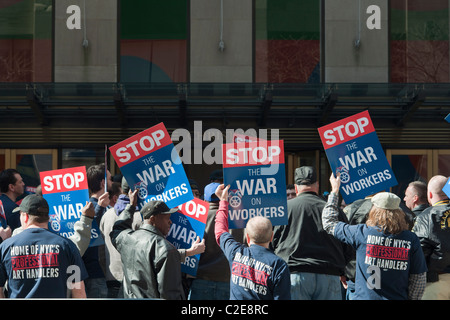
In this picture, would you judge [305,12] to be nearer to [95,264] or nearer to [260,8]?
[260,8]

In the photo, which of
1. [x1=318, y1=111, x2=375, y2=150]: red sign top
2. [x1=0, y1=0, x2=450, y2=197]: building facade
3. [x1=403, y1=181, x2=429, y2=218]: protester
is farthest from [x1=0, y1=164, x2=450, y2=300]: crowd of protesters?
[x1=0, y1=0, x2=450, y2=197]: building facade

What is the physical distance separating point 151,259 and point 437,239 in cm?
298

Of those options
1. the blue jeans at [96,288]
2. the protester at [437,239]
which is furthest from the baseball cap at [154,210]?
the protester at [437,239]

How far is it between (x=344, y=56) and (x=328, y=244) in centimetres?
1198

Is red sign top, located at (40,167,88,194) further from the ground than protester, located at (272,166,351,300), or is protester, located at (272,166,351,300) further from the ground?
red sign top, located at (40,167,88,194)

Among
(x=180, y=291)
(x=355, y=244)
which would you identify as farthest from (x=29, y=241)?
(x=355, y=244)

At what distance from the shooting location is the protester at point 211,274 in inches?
244

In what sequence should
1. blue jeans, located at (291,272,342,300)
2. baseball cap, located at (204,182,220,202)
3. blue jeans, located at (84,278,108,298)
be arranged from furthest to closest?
blue jeans, located at (84,278,108,298), baseball cap, located at (204,182,220,202), blue jeans, located at (291,272,342,300)

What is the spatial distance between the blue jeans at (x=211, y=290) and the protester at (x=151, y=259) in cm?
100

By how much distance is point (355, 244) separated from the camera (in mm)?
5184

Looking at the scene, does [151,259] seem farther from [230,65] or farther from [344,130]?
[230,65]

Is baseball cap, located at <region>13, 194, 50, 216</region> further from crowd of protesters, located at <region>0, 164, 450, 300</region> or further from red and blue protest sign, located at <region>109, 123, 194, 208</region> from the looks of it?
red and blue protest sign, located at <region>109, 123, 194, 208</region>

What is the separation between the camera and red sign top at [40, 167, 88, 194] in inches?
258

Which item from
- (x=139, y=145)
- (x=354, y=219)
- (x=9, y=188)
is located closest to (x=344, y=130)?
(x=354, y=219)
